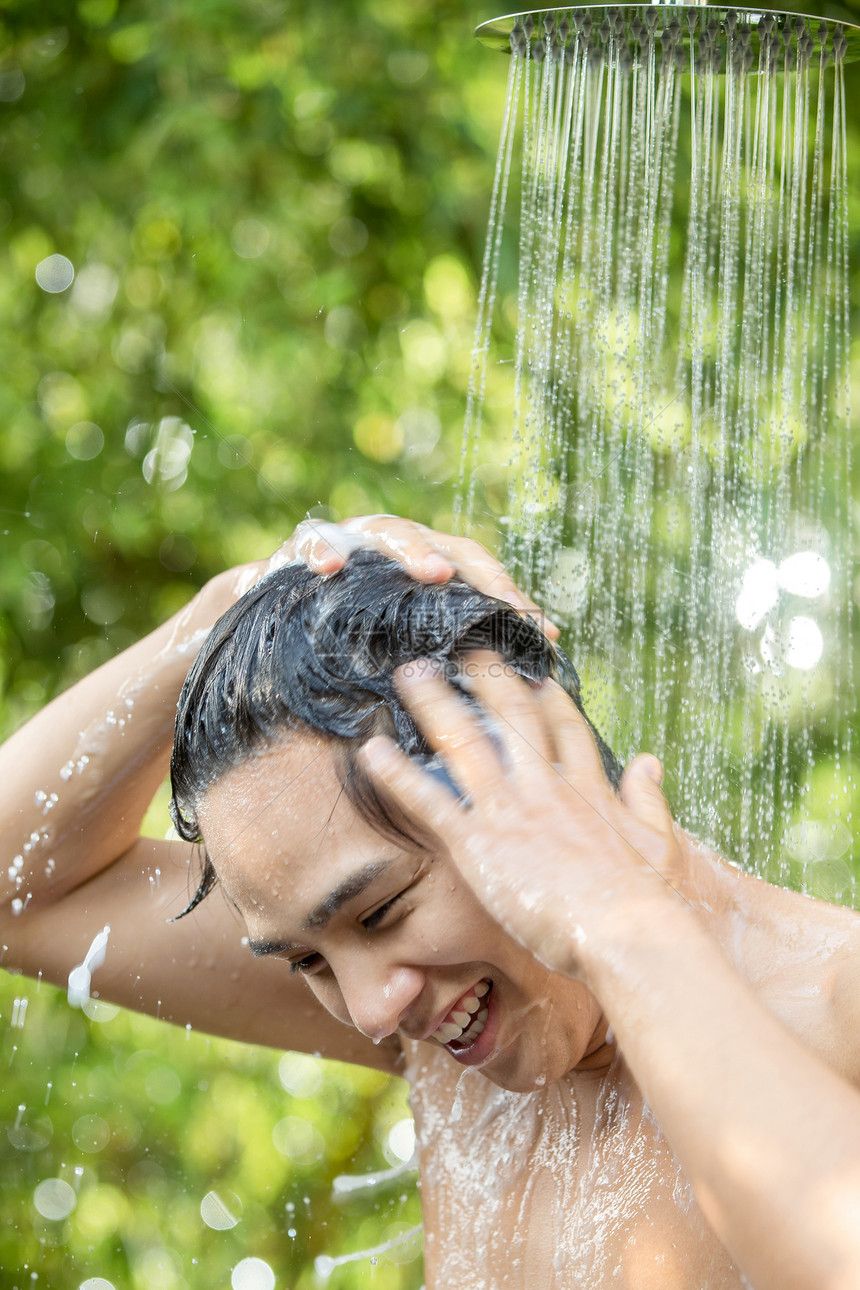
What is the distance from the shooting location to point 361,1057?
4.62ft

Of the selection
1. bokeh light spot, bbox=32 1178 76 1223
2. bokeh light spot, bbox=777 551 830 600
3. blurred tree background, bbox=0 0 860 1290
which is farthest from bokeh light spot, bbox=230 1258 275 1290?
bokeh light spot, bbox=777 551 830 600

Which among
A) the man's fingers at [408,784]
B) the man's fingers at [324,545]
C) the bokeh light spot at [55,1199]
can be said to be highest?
the man's fingers at [324,545]

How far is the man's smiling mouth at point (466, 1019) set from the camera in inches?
36.7

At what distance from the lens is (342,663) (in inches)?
36.1

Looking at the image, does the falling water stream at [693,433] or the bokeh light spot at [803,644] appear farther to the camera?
the bokeh light spot at [803,644]

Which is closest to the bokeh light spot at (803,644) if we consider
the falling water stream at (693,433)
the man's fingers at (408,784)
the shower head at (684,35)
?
the falling water stream at (693,433)

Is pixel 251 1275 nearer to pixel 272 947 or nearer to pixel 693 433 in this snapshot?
pixel 272 947

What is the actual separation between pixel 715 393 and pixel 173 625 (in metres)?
1.08

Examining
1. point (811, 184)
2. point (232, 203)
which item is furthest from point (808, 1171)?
point (232, 203)

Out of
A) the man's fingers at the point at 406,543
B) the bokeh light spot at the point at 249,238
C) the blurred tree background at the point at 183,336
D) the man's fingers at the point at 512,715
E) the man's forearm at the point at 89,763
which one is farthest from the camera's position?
the bokeh light spot at the point at 249,238

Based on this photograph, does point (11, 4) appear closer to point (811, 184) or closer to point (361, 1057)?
point (811, 184)

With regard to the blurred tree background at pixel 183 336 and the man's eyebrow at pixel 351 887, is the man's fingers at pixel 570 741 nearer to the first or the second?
the man's eyebrow at pixel 351 887

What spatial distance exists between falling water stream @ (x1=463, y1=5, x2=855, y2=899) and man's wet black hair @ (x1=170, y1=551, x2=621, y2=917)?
49 cm

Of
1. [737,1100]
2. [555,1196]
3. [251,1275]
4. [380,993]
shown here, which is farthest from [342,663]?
[251,1275]
